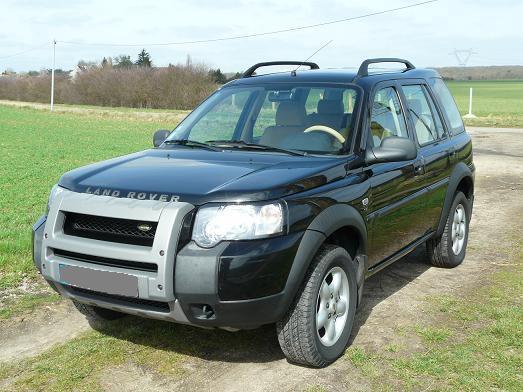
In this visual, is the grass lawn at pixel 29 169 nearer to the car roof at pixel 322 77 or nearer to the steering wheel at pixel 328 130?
the car roof at pixel 322 77

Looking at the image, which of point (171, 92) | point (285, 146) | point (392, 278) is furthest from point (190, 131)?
point (171, 92)

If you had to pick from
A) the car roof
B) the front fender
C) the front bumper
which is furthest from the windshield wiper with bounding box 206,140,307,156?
the front bumper

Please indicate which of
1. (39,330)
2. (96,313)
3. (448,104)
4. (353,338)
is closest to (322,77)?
(448,104)

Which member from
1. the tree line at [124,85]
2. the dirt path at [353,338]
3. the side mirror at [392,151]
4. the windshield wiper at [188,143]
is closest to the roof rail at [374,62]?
the side mirror at [392,151]

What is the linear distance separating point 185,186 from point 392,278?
3047 mm

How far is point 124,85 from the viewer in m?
79.4

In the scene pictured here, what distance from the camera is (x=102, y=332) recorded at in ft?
15.3

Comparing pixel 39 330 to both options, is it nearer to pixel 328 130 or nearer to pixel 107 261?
pixel 107 261

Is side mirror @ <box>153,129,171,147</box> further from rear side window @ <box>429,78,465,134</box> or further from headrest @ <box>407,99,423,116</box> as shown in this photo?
rear side window @ <box>429,78,465,134</box>

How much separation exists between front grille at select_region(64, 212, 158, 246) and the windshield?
1.31 metres

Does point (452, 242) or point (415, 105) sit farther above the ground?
point (415, 105)

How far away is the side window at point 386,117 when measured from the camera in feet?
15.9

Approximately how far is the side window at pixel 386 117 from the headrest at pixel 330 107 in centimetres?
25

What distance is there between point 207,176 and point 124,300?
85 cm
